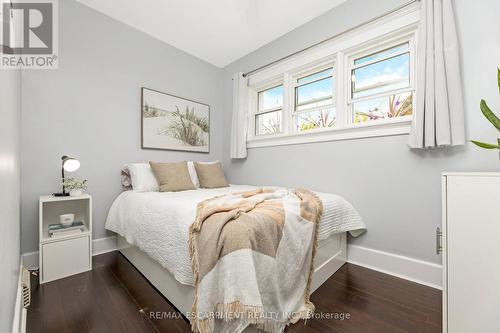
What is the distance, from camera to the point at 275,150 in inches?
115

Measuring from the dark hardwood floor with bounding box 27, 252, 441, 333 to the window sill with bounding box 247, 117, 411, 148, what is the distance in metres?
1.31

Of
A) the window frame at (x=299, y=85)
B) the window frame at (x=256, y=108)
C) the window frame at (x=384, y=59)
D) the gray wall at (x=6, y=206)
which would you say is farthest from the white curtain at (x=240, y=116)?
the gray wall at (x=6, y=206)

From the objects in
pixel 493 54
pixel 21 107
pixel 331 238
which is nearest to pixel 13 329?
pixel 21 107

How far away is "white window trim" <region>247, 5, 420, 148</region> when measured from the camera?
1945 mm

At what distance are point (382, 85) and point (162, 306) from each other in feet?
8.96

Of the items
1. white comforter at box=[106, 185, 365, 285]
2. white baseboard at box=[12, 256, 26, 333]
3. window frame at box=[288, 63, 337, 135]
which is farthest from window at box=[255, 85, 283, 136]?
white baseboard at box=[12, 256, 26, 333]

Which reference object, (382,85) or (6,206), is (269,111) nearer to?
(382,85)

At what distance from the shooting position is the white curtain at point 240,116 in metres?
3.26

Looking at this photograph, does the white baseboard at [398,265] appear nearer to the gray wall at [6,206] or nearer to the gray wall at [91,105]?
the gray wall at [6,206]

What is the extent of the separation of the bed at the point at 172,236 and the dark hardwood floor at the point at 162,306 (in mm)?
108

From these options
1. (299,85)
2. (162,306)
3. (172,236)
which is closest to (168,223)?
(172,236)

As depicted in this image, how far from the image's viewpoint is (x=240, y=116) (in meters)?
3.27

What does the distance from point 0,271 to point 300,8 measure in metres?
3.06

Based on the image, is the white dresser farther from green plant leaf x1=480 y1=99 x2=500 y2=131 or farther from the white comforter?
the white comforter
